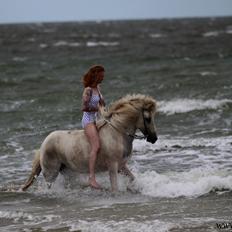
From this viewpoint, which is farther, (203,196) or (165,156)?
(165,156)

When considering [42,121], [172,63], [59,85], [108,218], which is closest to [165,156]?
[108,218]

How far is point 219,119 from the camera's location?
58.9 ft

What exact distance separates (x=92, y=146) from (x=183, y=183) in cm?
160

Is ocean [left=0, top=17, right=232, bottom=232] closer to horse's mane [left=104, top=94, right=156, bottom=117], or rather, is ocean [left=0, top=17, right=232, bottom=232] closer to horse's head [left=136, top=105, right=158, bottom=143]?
horse's head [left=136, top=105, right=158, bottom=143]

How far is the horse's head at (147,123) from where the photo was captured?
31.9ft

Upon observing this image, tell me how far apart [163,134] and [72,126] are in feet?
9.08

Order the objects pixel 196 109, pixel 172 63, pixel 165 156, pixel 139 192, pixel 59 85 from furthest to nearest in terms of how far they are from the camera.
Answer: pixel 172 63 → pixel 59 85 → pixel 196 109 → pixel 165 156 → pixel 139 192

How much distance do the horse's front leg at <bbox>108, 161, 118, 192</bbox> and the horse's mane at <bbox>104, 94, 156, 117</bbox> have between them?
71 cm

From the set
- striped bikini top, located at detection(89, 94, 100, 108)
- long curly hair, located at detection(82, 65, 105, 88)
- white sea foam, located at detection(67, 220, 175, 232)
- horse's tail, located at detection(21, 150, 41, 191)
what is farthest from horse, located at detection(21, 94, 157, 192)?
white sea foam, located at detection(67, 220, 175, 232)

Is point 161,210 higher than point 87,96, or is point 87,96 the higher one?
point 87,96

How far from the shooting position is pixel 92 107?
10.0 meters

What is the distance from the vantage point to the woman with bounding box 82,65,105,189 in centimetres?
973

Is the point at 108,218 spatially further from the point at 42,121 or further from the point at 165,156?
the point at 42,121

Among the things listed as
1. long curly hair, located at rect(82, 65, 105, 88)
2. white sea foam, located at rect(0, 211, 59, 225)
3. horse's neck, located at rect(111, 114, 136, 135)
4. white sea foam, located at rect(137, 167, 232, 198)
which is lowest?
white sea foam, located at rect(0, 211, 59, 225)
